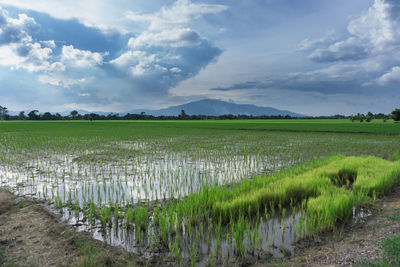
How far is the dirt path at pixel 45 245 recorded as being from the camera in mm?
3338

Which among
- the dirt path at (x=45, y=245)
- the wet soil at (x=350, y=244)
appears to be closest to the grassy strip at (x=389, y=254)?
the wet soil at (x=350, y=244)

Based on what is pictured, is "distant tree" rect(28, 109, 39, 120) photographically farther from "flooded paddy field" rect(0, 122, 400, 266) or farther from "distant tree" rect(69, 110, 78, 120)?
"flooded paddy field" rect(0, 122, 400, 266)

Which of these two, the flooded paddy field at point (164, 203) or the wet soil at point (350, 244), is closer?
the wet soil at point (350, 244)

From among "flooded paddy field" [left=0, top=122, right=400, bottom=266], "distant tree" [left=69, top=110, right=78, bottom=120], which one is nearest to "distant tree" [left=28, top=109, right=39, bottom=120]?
"distant tree" [left=69, top=110, right=78, bottom=120]

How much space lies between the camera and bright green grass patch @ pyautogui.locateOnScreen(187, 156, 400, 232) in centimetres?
464

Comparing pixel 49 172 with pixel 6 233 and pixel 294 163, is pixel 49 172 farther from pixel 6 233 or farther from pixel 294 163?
pixel 294 163

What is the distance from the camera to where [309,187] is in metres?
6.23

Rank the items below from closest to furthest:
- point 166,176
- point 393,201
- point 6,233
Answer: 1. point 6,233
2. point 393,201
3. point 166,176

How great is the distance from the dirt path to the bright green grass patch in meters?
2.14

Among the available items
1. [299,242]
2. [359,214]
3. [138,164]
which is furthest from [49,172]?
[359,214]

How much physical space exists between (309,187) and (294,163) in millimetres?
4682

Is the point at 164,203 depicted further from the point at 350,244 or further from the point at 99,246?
the point at 350,244

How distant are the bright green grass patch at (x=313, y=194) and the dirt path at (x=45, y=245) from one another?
2143 millimetres

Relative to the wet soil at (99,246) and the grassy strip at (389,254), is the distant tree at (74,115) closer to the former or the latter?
the wet soil at (99,246)
